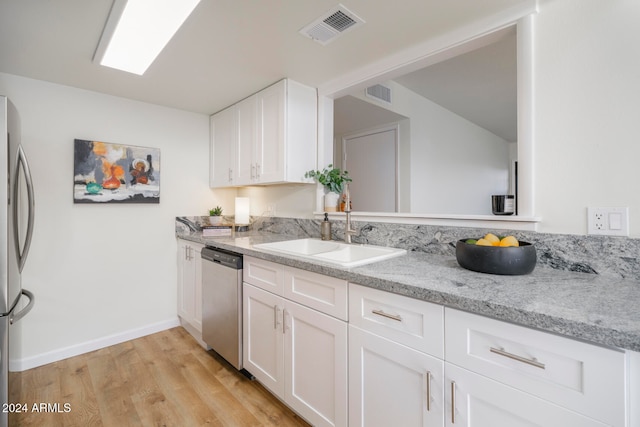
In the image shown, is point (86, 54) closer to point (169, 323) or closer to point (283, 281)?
point (283, 281)

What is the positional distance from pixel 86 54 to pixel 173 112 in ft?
3.39

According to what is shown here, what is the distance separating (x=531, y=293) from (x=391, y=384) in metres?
0.60

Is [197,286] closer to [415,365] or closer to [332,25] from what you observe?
[415,365]

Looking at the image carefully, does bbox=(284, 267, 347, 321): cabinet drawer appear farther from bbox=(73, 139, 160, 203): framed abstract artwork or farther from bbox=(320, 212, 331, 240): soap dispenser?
bbox=(73, 139, 160, 203): framed abstract artwork

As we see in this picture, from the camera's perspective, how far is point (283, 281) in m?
1.63

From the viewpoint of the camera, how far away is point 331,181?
236 centimetres

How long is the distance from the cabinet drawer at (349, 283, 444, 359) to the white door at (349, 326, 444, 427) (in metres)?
0.03

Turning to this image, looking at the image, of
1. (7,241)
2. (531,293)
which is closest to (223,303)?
(7,241)

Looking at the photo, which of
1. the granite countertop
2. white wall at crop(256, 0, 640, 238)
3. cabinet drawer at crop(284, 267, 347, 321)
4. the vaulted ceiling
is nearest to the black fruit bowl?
the granite countertop

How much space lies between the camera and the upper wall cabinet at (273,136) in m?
2.25

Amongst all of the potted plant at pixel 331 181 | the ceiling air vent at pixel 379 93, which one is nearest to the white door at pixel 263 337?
the potted plant at pixel 331 181

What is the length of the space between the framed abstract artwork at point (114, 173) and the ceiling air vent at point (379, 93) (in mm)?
2034

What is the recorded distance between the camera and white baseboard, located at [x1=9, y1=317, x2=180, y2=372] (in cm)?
216

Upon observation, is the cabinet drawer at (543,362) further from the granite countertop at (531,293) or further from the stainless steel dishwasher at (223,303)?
the stainless steel dishwasher at (223,303)
